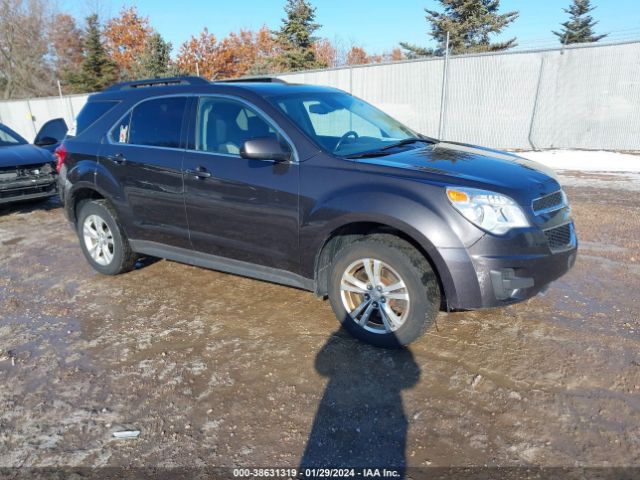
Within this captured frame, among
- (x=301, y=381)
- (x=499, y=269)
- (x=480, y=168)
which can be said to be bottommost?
(x=301, y=381)

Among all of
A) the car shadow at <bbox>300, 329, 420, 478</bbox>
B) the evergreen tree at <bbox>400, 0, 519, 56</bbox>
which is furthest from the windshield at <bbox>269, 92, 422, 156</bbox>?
the evergreen tree at <bbox>400, 0, 519, 56</bbox>

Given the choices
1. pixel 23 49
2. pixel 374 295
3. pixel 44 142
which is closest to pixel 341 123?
pixel 374 295

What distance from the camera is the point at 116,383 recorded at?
10.2 ft

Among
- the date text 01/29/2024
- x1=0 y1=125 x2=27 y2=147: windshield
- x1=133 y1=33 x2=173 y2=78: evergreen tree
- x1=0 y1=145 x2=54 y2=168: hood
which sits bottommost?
the date text 01/29/2024

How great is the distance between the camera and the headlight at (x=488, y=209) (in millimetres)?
2936

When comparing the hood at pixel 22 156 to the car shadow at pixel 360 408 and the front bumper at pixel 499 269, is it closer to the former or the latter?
the car shadow at pixel 360 408

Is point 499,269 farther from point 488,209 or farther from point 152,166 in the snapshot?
point 152,166

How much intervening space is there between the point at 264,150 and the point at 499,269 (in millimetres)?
1821

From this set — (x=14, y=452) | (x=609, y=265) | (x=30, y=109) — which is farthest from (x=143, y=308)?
(x=30, y=109)

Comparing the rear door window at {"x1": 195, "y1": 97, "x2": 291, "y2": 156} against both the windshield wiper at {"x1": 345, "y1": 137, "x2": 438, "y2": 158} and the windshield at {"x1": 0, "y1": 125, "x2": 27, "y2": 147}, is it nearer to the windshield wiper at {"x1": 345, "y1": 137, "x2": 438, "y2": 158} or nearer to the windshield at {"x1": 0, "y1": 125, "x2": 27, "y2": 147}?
the windshield wiper at {"x1": 345, "y1": 137, "x2": 438, "y2": 158}

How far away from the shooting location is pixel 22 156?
8.35m

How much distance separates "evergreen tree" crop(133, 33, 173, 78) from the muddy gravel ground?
108 ft

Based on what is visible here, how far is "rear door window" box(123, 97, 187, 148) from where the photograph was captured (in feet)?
13.8

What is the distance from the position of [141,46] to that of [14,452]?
44.8 metres
